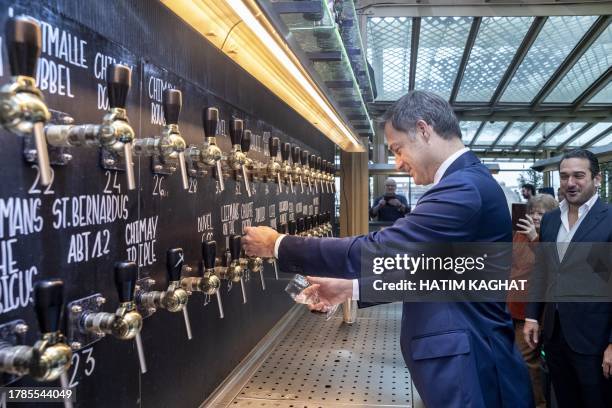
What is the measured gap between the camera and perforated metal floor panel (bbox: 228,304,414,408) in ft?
4.81

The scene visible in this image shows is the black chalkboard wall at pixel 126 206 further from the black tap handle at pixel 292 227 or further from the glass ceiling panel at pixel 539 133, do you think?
the glass ceiling panel at pixel 539 133

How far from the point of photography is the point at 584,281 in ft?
7.11

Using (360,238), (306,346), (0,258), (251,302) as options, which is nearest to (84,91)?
(0,258)

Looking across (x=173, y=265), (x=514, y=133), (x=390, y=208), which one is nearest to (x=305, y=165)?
(x=173, y=265)

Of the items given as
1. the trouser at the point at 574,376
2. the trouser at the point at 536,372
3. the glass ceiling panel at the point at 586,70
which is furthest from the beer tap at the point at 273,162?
the glass ceiling panel at the point at 586,70

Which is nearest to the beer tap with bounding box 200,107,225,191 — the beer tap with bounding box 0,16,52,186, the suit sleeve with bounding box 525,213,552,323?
the beer tap with bounding box 0,16,52,186

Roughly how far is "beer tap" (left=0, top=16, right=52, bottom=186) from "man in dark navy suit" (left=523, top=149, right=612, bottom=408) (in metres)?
2.06

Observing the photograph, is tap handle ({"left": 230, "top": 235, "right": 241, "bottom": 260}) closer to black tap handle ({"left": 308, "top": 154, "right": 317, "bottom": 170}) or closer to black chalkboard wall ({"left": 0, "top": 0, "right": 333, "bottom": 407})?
black chalkboard wall ({"left": 0, "top": 0, "right": 333, "bottom": 407})

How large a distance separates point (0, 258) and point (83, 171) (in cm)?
23

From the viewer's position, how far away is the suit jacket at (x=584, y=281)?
2.04 m

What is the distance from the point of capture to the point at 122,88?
0.78 meters

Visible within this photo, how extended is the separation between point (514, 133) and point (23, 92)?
1179 centimetres

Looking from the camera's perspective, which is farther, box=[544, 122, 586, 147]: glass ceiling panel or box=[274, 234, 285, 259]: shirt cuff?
box=[544, 122, 586, 147]: glass ceiling panel

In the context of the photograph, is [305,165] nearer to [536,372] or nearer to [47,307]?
[536,372]
